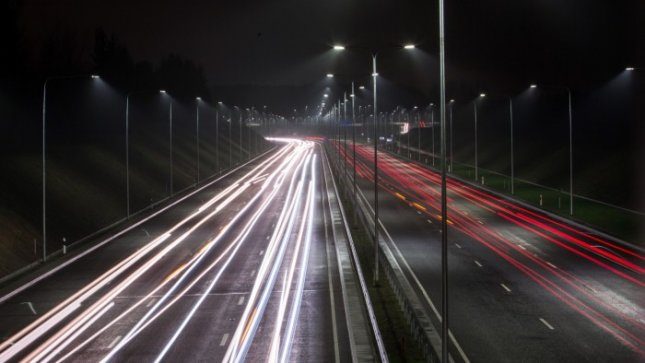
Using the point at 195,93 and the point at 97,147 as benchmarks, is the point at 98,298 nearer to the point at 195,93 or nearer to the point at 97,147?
the point at 97,147

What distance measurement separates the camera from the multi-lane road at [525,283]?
23.5 m

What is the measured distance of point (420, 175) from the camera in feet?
328

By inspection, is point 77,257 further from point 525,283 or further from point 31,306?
point 525,283

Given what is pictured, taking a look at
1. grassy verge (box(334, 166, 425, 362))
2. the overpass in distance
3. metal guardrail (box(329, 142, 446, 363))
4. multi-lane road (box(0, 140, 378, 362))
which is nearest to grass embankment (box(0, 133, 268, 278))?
the overpass in distance

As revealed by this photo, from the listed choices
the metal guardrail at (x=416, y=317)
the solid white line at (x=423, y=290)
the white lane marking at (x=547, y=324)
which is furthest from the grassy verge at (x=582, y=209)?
the white lane marking at (x=547, y=324)

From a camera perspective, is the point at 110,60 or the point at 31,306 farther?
the point at 110,60

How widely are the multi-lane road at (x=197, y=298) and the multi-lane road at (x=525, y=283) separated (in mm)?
3495

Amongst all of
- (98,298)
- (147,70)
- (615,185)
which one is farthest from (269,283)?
(147,70)

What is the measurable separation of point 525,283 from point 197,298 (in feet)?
42.9

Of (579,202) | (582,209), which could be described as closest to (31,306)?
(582,209)

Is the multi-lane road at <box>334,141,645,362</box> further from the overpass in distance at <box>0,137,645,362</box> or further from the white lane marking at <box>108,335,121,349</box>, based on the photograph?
the white lane marking at <box>108,335,121,349</box>

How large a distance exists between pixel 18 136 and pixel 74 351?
5361 centimetres

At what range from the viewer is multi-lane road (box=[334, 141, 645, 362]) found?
2350 centimetres

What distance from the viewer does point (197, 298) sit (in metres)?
31.3
